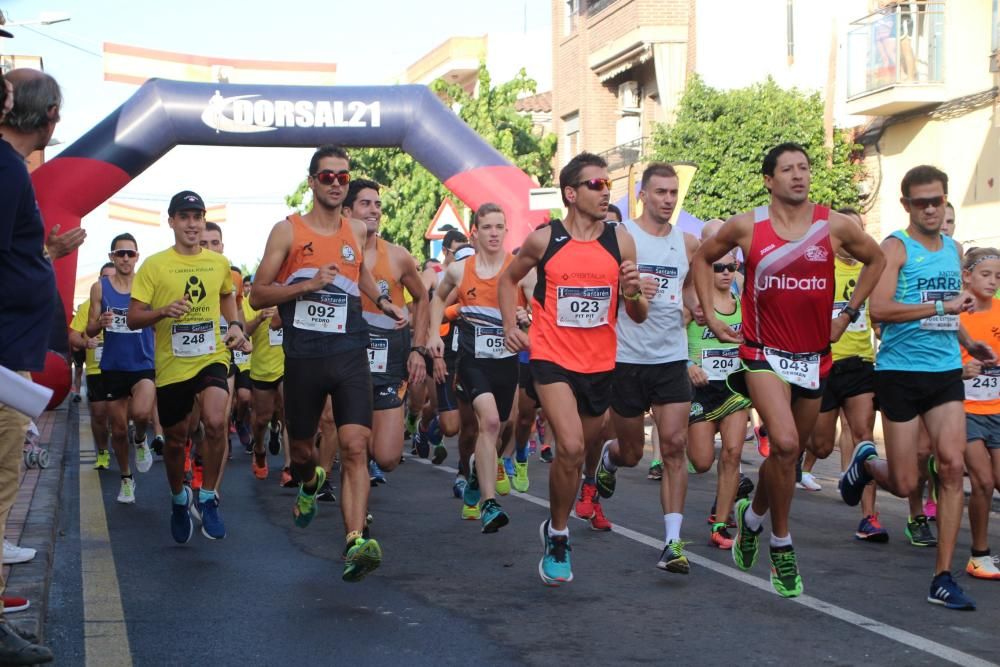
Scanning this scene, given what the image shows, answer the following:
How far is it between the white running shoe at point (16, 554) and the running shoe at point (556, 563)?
2.53 meters

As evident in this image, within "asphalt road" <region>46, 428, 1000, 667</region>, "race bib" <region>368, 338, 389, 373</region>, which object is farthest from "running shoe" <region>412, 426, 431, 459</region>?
"race bib" <region>368, 338, 389, 373</region>

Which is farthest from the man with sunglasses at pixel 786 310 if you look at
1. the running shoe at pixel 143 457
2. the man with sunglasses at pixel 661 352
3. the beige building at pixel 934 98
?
the beige building at pixel 934 98

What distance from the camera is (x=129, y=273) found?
41.8 feet

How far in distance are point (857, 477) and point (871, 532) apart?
92cm

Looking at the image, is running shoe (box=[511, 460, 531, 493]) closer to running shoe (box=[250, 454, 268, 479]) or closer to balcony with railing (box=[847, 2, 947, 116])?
running shoe (box=[250, 454, 268, 479])

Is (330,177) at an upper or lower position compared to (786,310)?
upper

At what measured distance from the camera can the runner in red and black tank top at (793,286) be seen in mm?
7027

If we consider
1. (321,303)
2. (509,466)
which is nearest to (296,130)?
(509,466)

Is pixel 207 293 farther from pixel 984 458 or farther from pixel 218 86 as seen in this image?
pixel 218 86

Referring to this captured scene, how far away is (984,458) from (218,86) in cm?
1527

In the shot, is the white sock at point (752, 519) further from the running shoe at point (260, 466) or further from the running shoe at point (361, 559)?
the running shoe at point (260, 466)

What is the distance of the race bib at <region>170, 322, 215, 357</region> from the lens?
9.37 m

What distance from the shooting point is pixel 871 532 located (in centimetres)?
914

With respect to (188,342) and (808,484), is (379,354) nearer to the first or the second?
(188,342)
